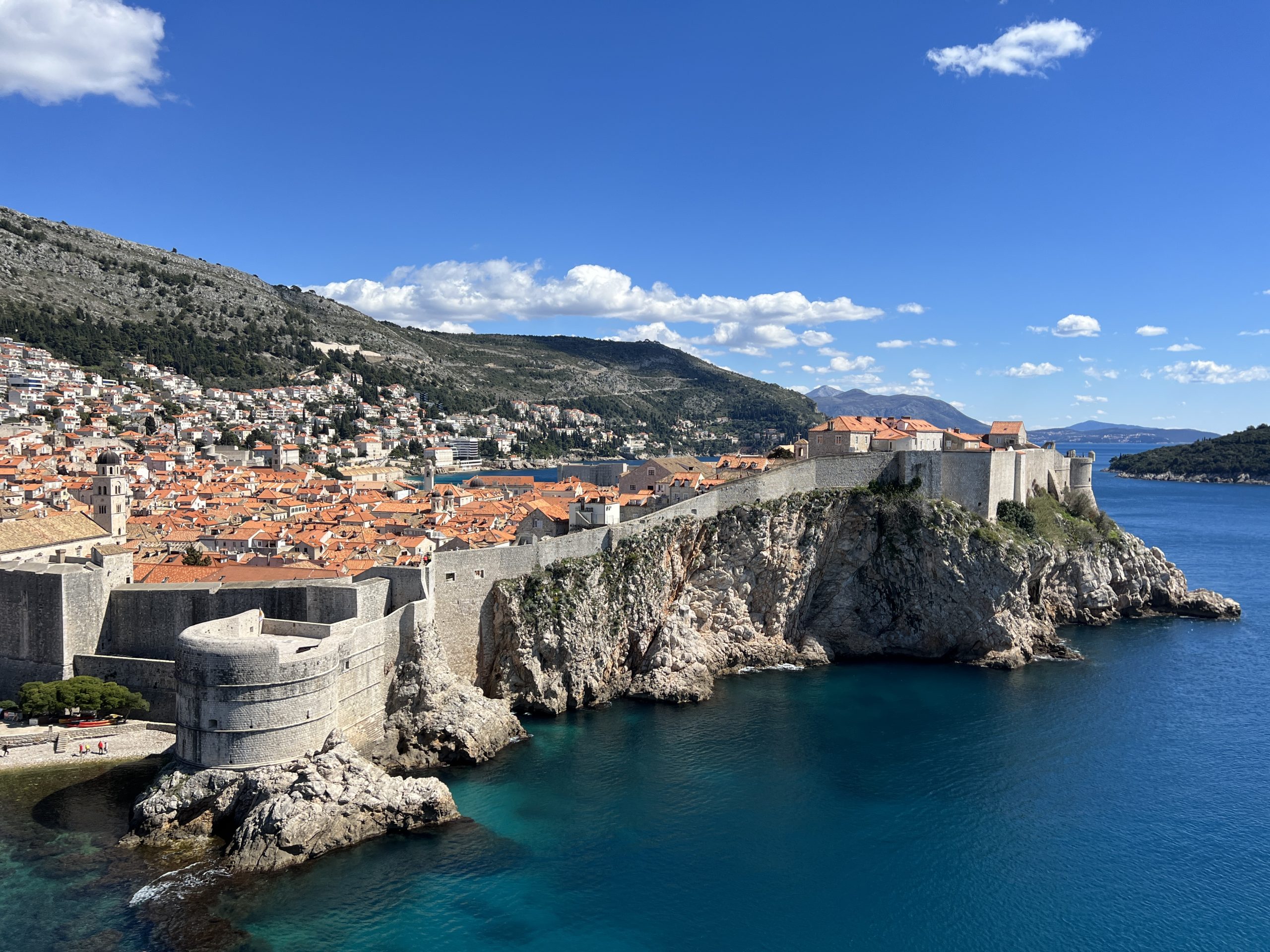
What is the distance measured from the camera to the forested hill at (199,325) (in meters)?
105

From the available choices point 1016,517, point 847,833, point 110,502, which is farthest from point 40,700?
point 1016,517

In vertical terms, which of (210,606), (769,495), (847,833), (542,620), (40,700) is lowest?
(847,833)

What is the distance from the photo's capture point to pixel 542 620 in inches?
1037

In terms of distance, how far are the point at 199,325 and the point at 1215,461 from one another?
148m

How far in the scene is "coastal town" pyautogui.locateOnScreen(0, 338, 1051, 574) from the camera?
34.0m

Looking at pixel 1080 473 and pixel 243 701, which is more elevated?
pixel 1080 473

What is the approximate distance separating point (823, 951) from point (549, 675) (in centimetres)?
1240

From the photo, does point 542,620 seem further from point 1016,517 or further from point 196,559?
point 1016,517

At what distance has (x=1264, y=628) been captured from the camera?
39906 millimetres

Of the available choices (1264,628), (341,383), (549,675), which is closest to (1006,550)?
(1264,628)

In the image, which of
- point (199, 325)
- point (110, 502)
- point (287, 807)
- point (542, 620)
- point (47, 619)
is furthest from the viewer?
point (199, 325)

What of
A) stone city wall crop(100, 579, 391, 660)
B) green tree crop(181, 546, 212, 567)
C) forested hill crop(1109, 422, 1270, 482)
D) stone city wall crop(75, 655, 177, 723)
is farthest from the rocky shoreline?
forested hill crop(1109, 422, 1270, 482)

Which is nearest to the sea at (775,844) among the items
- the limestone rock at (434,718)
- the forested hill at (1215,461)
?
the limestone rock at (434,718)

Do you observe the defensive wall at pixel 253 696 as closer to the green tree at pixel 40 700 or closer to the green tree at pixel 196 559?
the green tree at pixel 40 700
